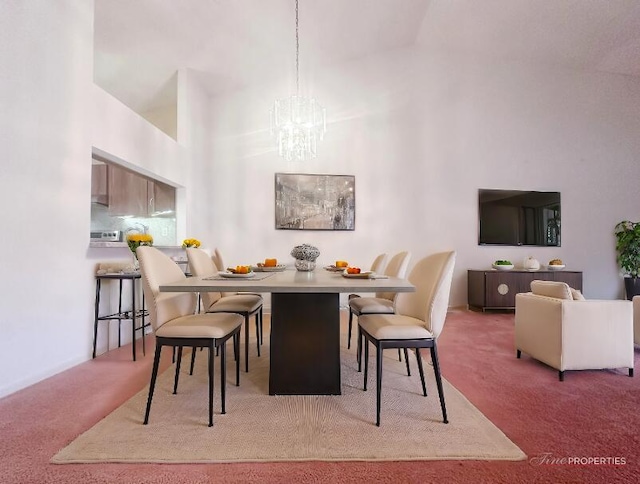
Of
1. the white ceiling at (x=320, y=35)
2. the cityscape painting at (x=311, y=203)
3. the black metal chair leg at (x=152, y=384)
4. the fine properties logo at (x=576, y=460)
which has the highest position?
the white ceiling at (x=320, y=35)

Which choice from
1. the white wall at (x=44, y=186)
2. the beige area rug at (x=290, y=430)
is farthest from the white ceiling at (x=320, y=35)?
the beige area rug at (x=290, y=430)

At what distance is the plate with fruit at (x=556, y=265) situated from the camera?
4836 mm

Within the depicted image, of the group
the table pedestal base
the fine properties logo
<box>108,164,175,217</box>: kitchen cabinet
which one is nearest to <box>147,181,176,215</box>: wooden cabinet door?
<box>108,164,175,217</box>: kitchen cabinet

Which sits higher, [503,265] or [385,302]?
[503,265]

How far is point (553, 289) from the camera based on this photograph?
2463 mm

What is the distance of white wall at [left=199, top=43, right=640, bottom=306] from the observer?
5016mm

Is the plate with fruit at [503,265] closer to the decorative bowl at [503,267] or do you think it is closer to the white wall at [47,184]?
the decorative bowl at [503,267]

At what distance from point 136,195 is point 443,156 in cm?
449

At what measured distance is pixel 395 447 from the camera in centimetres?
145

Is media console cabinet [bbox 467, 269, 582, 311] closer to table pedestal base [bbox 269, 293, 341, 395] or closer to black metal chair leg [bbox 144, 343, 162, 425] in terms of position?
table pedestal base [bbox 269, 293, 341, 395]

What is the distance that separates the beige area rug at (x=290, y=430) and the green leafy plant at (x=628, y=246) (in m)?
5.14

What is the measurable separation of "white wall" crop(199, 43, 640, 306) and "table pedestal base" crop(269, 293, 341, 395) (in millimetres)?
2989

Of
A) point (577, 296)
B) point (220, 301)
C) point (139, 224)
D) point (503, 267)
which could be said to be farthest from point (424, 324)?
point (139, 224)

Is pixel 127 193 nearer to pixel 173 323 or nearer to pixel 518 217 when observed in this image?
pixel 173 323
